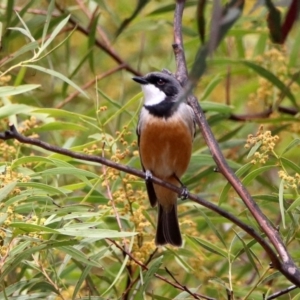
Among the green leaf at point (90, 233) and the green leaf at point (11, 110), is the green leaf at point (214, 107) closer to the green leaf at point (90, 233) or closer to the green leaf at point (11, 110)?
the green leaf at point (11, 110)

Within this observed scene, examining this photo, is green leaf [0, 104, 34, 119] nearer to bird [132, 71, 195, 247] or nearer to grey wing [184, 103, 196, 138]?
bird [132, 71, 195, 247]

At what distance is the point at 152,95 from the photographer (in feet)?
13.1

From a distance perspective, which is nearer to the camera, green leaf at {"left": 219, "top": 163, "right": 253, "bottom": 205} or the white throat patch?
green leaf at {"left": 219, "top": 163, "right": 253, "bottom": 205}

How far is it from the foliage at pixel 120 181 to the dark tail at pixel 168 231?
4cm

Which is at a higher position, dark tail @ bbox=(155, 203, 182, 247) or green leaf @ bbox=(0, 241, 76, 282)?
green leaf @ bbox=(0, 241, 76, 282)

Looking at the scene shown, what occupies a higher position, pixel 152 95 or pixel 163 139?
pixel 152 95

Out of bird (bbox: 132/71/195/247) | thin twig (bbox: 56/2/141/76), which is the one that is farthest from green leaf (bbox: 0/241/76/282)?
thin twig (bbox: 56/2/141/76)

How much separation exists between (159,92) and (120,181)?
0.79 metres

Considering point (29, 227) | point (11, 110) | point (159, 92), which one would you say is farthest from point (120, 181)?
point (29, 227)

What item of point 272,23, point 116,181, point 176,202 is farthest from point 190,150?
point 272,23

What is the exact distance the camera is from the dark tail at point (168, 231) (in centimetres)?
342

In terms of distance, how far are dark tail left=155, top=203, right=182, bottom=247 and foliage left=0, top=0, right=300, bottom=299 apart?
0.14 ft

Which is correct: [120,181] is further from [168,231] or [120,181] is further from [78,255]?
[78,255]

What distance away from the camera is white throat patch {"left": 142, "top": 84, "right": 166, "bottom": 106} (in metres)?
3.98
